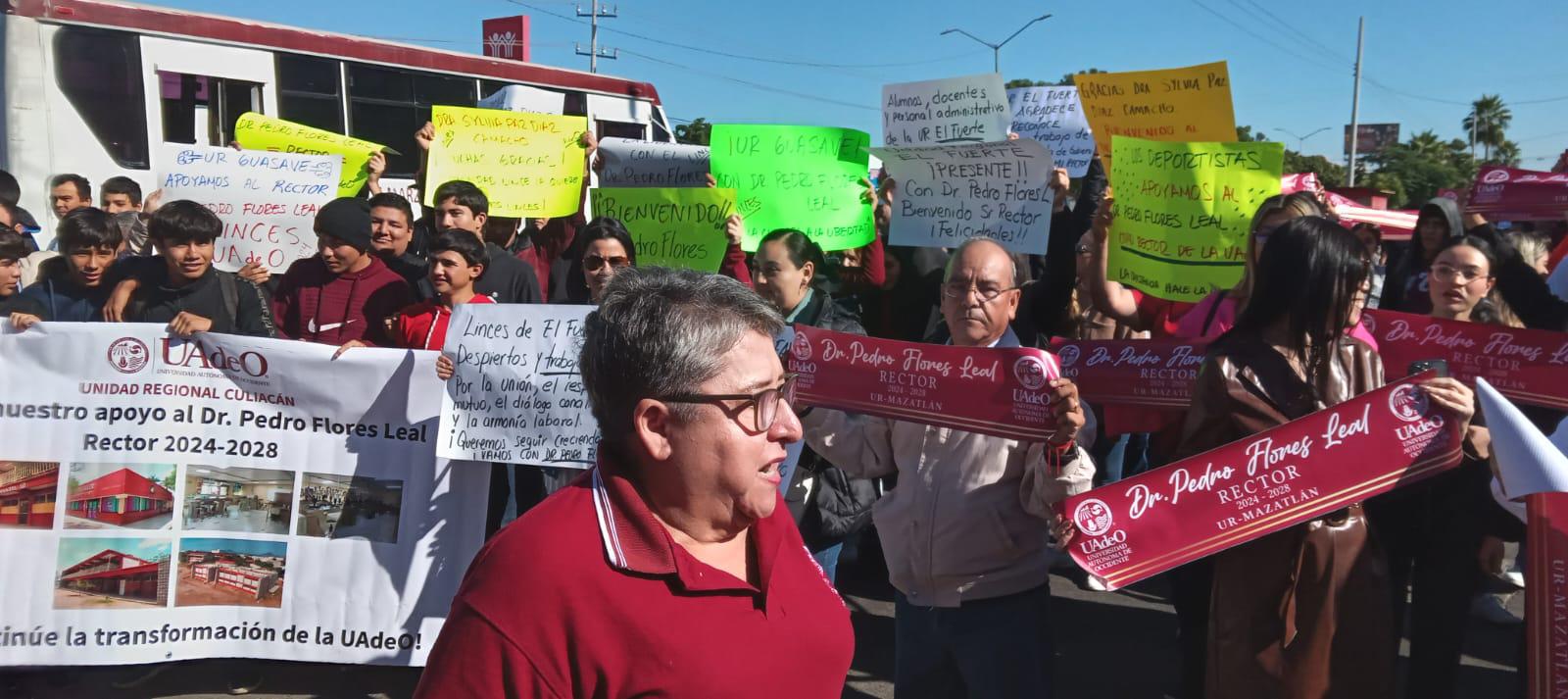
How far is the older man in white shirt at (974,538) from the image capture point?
9.75 feet

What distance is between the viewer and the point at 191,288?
4738mm

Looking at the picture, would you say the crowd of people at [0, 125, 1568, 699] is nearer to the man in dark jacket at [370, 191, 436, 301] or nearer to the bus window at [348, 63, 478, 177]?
the man in dark jacket at [370, 191, 436, 301]

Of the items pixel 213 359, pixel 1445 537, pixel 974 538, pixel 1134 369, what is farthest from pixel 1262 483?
pixel 213 359

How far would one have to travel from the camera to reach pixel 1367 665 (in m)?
2.89

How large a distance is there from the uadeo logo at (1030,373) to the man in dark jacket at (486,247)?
322cm

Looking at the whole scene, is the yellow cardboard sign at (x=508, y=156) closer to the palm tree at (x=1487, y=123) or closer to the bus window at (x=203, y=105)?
the bus window at (x=203, y=105)

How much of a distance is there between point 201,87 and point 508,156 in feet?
21.3

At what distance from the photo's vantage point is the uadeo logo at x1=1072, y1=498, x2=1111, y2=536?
2.80m

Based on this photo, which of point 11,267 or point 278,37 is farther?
point 278,37

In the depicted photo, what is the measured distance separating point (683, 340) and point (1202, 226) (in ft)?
11.1

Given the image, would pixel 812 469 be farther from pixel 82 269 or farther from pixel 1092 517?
pixel 82 269

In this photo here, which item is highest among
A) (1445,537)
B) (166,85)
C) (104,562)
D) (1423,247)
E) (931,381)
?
(166,85)

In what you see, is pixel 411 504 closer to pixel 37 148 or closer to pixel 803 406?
pixel 803 406

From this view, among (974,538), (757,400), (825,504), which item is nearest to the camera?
(757,400)
